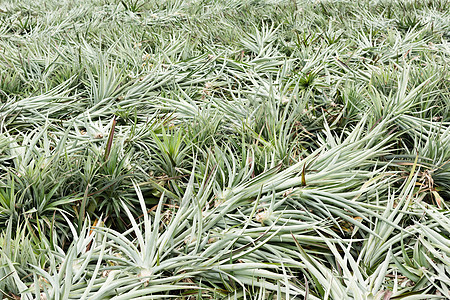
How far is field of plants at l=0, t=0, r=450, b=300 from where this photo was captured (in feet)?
3.34

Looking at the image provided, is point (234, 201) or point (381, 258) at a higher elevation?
point (234, 201)

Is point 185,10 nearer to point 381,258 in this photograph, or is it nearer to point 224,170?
point 224,170

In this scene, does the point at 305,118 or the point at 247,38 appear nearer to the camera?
the point at 305,118

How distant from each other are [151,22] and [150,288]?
263 centimetres

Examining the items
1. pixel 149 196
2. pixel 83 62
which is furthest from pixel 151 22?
pixel 149 196

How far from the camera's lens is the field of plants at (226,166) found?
1017 millimetres

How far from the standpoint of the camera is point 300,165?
4.46 ft

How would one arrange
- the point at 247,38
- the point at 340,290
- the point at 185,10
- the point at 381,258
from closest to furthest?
the point at 340,290 < the point at 381,258 < the point at 247,38 < the point at 185,10

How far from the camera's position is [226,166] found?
56.8 inches

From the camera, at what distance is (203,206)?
4.01 ft

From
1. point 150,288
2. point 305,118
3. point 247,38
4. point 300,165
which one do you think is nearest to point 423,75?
point 305,118

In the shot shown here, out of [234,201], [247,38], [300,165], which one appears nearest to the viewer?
[234,201]

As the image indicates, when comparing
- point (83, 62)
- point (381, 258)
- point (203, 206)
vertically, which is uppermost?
point (83, 62)

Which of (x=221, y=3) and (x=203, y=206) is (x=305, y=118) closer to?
(x=203, y=206)
